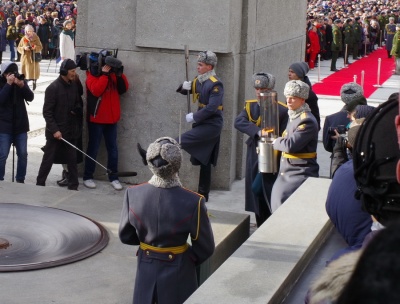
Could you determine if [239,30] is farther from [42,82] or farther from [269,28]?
[42,82]

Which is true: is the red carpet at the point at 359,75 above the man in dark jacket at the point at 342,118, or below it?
below

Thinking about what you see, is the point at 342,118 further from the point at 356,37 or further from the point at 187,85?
the point at 356,37

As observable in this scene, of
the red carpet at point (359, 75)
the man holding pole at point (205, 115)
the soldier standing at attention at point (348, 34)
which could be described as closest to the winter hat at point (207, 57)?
the man holding pole at point (205, 115)

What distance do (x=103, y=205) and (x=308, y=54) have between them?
20929 millimetres

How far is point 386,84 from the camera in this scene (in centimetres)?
2433

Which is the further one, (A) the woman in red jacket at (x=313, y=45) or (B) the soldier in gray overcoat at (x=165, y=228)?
(A) the woman in red jacket at (x=313, y=45)

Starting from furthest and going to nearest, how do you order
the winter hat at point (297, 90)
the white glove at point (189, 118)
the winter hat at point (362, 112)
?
1. the white glove at point (189, 118)
2. the winter hat at point (297, 90)
3. the winter hat at point (362, 112)

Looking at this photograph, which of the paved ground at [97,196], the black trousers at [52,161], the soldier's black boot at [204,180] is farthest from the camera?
the soldier's black boot at [204,180]

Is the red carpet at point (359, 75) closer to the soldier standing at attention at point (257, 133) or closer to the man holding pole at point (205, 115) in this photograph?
the man holding pole at point (205, 115)

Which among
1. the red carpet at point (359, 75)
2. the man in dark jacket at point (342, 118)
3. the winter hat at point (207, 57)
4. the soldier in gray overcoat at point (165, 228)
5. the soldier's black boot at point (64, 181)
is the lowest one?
the soldier's black boot at point (64, 181)

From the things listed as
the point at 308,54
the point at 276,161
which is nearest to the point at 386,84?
the point at 308,54

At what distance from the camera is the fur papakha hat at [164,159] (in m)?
5.10

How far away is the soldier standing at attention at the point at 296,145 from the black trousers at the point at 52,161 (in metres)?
3.16

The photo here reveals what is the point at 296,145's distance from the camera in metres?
7.27
